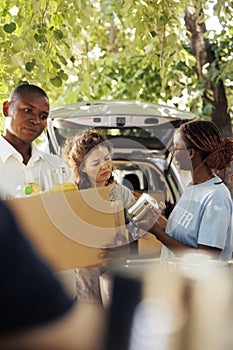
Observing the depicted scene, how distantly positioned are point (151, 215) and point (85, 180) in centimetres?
78

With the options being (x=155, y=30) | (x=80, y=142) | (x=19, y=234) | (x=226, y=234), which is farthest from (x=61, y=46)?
(x=19, y=234)

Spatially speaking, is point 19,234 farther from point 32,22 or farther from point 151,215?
point 32,22

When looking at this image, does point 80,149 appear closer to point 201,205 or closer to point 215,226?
point 201,205

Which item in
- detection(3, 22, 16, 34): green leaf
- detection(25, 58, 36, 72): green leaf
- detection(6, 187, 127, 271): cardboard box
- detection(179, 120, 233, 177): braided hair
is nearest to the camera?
detection(6, 187, 127, 271): cardboard box

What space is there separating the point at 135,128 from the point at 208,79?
318cm

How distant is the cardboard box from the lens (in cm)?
223

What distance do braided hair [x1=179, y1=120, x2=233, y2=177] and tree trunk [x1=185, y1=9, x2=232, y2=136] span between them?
562cm

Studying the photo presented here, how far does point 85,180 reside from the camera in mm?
3900

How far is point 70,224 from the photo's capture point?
2.47m

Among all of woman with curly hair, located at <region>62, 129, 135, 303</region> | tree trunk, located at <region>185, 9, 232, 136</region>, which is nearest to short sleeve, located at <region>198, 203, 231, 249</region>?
woman with curly hair, located at <region>62, 129, 135, 303</region>

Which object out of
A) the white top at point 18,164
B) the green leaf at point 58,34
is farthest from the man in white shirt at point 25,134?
the green leaf at point 58,34

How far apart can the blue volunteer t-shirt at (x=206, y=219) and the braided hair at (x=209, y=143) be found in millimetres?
78

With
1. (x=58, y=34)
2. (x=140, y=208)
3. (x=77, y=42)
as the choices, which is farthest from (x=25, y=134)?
(x=77, y=42)

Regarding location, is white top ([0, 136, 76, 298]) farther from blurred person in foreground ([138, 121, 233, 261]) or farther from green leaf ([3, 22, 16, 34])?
green leaf ([3, 22, 16, 34])
